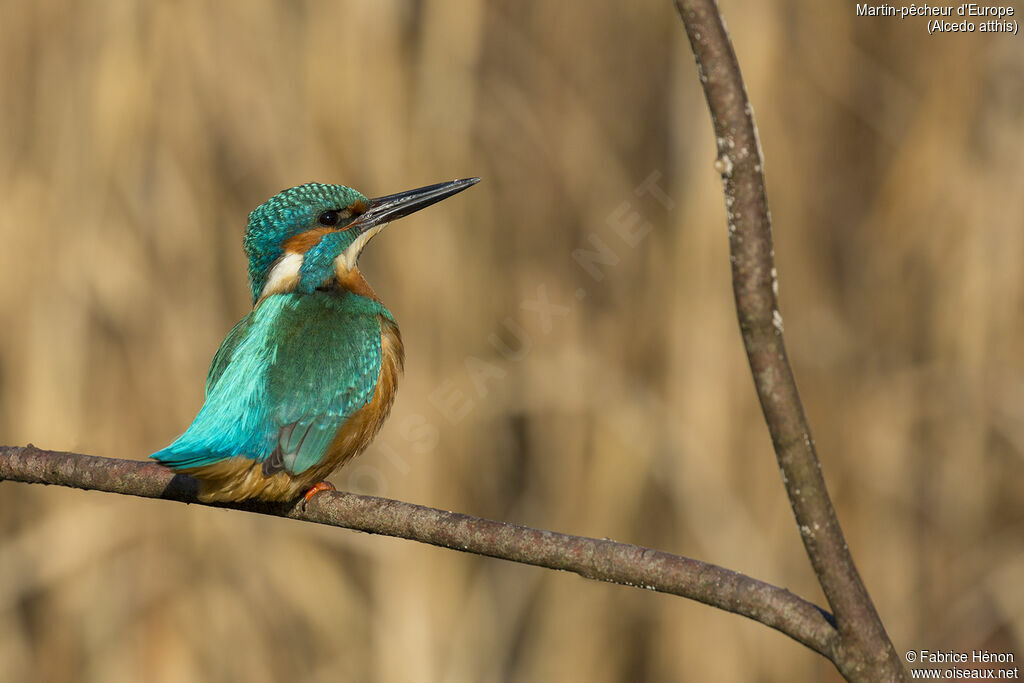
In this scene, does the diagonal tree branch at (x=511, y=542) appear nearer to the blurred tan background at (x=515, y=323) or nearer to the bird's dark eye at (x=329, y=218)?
the bird's dark eye at (x=329, y=218)

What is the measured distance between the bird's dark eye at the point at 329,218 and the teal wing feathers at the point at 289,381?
0.55 ft

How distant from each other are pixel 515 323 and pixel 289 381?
1.15 metres

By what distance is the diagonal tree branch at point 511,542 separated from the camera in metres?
0.86

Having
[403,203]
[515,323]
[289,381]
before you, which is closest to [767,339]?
[289,381]

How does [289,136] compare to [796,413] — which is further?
[289,136]

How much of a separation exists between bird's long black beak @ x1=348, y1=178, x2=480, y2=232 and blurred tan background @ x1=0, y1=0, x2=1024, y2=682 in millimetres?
581

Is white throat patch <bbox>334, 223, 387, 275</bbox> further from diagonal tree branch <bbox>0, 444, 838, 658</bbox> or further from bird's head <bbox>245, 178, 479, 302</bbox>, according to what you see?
diagonal tree branch <bbox>0, 444, 838, 658</bbox>

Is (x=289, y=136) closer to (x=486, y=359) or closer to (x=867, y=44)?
(x=486, y=359)

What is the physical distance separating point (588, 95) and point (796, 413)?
7.39 ft

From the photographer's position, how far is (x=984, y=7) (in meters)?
2.78

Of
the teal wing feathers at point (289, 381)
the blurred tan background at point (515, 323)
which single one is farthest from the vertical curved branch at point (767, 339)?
the blurred tan background at point (515, 323)

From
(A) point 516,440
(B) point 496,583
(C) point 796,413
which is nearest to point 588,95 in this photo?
(A) point 516,440

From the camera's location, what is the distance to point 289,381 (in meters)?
1.84

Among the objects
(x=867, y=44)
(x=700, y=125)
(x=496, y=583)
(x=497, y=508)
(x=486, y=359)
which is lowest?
(x=496, y=583)
